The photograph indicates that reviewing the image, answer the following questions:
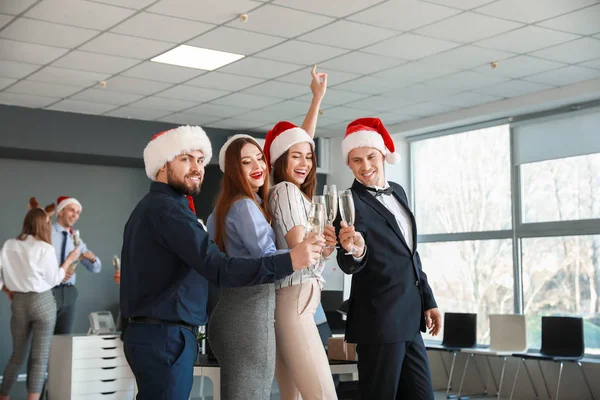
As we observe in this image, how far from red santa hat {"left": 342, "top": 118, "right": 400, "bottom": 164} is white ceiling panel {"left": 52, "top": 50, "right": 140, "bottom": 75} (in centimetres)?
360

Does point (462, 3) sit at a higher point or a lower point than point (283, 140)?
higher

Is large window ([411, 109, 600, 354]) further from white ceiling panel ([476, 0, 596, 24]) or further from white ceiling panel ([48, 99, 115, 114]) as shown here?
white ceiling panel ([48, 99, 115, 114])

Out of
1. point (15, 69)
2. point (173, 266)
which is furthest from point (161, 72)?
point (173, 266)

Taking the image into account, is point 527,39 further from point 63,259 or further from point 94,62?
point 63,259

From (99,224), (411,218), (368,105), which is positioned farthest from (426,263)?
(411,218)

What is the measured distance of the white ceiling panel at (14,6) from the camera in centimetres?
531

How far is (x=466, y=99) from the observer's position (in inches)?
319

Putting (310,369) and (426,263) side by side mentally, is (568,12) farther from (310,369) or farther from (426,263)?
(426,263)

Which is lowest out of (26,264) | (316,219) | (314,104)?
(26,264)

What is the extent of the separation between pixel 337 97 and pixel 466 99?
4.31ft

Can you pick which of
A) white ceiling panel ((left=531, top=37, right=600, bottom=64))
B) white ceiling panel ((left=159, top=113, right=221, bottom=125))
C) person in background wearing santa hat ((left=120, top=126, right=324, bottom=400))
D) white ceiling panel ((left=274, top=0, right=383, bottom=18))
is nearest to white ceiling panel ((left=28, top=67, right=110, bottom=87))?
white ceiling panel ((left=159, top=113, right=221, bottom=125))

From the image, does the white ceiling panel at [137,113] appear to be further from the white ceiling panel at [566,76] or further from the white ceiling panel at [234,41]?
the white ceiling panel at [566,76]

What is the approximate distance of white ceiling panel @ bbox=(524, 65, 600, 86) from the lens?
22.9 ft

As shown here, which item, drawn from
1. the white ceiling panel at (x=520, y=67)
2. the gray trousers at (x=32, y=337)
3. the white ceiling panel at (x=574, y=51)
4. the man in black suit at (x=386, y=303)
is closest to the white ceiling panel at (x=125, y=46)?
the gray trousers at (x=32, y=337)
